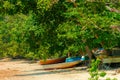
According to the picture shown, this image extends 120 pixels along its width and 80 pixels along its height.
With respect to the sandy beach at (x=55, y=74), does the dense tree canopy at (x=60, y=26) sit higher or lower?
higher

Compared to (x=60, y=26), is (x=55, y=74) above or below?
below

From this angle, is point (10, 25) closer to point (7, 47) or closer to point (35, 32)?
point (7, 47)

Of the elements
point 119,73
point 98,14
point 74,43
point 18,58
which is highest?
point 98,14

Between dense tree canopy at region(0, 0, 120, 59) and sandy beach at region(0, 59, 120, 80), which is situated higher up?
dense tree canopy at region(0, 0, 120, 59)

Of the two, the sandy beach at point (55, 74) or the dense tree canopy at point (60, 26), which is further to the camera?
the sandy beach at point (55, 74)

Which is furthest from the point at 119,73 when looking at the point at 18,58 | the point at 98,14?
the point at 18,58

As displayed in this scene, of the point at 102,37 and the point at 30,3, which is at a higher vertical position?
the point at 30,3

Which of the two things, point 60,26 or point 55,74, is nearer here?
point 60,26

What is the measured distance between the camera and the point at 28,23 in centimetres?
3144

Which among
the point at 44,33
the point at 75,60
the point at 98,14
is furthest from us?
the point at 75,60

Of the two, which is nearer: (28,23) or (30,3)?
(30,3)

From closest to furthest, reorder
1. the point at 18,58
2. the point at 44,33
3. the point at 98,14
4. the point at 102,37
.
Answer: the point at 98,14 < the point at 102,37 < the point at 44,33 < the point at 18,58

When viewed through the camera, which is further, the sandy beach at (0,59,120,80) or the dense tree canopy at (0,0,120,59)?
the sandy beach at (0,59,120,80)

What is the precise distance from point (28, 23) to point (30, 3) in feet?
16.3
